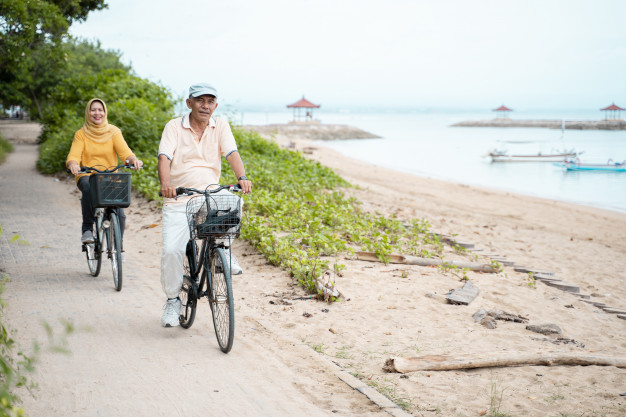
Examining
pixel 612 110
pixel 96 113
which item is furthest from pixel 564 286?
pixel 612 110

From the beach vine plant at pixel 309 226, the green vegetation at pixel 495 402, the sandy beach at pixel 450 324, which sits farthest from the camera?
A: the beach vine plant at pixel 309 226

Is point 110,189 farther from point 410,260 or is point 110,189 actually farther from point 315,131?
point 315,131

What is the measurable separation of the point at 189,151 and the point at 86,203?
99.6 inches

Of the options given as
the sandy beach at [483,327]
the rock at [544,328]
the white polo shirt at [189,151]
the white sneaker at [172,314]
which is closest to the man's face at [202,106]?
the white polo shirt at [189,151]

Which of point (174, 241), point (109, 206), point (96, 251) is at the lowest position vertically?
point (96, 251)

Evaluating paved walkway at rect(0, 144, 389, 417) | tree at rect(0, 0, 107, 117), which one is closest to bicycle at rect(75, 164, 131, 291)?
paved walkway at rect(0, 144, 389, 417)

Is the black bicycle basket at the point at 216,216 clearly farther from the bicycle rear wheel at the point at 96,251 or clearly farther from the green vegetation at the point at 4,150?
the green vegetation at the point at 4,150

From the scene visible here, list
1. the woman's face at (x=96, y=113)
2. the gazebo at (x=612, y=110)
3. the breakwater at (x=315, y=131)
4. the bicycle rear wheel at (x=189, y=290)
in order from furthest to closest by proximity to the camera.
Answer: the gazebo at (x=612, y=110), the breakwater at (x=315, y=131), the woman's face at (x=96, y=113), the bicycle rear wheel at (x=189, y=290)

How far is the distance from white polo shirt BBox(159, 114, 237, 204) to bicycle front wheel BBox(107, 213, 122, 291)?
1671mm

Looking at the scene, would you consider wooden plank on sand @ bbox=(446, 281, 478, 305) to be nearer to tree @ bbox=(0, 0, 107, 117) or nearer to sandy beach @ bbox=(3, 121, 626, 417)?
sandy beach @ bbox=(3, 121, 626, 417)

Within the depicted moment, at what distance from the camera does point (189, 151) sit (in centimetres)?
481

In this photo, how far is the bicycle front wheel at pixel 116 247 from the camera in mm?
6273

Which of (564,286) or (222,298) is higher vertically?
(222,298)

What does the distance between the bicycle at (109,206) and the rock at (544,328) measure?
4501 millimetres
